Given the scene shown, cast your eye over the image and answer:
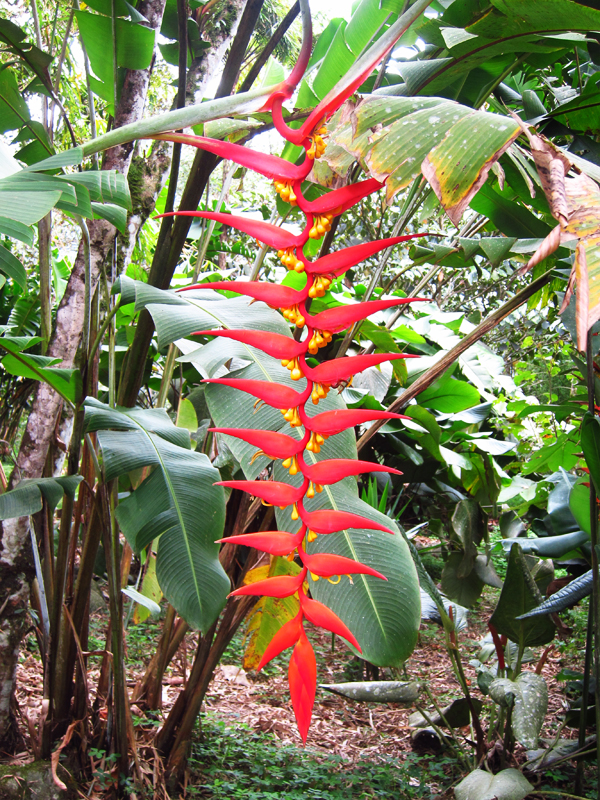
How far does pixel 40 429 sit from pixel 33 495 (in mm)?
535

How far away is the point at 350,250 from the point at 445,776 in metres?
1.66

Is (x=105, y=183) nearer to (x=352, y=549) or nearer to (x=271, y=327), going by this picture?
(x=271, y=327)

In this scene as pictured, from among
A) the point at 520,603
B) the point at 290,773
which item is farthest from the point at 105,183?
the point at 290,773

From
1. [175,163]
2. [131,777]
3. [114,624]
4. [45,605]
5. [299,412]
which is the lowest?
[131,777]

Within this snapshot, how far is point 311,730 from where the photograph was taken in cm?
187

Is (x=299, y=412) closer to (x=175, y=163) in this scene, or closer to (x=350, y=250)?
(x=350, y=250)

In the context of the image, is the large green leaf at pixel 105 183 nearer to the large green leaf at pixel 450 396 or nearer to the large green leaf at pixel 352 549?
the large green leaf at pixel 352 549

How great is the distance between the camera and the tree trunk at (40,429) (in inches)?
51.8

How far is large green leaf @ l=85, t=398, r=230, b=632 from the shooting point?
802mm

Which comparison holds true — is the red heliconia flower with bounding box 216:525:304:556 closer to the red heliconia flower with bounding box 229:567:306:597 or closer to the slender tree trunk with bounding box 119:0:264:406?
the red heliconia flower with bounding box 229:567:306:597

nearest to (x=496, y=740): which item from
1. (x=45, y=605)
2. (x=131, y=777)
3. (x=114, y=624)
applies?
(x=131, y=777)

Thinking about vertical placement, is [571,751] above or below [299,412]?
below

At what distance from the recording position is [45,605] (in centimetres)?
131

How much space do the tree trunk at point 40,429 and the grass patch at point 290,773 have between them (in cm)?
49
